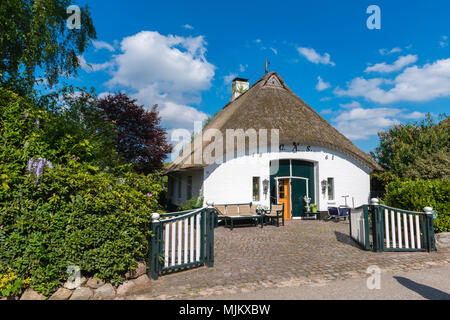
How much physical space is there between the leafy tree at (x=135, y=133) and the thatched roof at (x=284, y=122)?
5.11 feet

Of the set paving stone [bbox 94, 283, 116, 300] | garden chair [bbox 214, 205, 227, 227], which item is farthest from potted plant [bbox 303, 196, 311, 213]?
paving stone [bbox 94, 283, 116, 300]

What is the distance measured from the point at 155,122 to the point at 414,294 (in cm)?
1385

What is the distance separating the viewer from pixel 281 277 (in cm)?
495

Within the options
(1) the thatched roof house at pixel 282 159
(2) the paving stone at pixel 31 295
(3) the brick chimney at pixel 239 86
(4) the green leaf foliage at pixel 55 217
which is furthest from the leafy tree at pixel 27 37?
(3) the brick chimney at pixel 239 86

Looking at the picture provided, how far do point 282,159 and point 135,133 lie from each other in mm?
8365

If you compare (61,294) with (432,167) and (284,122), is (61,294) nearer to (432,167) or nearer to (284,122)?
(284,122)

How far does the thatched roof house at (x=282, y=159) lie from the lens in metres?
13.5

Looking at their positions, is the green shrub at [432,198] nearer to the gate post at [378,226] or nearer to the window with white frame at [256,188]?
the gate post at [378,226]

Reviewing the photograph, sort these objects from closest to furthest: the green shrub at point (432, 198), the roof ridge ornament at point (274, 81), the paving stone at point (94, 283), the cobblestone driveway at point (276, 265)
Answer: the paving stone at point (94, 283), the cobblestone driveway at point (276, 265), the green shrub at point (432, 198), the roof ridge ornament at point (274, 81)

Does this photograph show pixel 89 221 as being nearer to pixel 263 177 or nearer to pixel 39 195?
pixel 39 195

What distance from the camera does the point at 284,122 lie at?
15516 mm

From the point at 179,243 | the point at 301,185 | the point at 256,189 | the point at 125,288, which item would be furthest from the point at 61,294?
the point at 301,185

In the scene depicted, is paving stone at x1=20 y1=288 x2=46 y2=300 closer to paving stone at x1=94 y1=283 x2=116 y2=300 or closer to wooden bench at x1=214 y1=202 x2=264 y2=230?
paving stone at x1=94 y1=283 x2=116 y2=300

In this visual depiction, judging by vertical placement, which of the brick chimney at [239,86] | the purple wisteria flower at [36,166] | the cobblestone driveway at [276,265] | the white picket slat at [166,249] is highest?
the brick chimney at [239,86]
